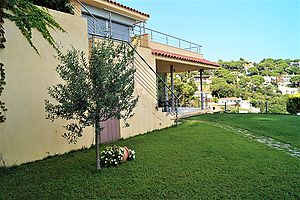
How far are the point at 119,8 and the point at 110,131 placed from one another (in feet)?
27.9

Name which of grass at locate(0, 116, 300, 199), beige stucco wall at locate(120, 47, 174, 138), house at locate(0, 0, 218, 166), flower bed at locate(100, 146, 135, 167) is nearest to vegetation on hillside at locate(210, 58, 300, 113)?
beige stucco wall at locate(120, 47, 174, 138)

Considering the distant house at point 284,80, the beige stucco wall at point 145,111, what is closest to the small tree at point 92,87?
the beige stucco wall at point 145,111

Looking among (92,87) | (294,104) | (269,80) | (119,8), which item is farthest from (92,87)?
(269,80)

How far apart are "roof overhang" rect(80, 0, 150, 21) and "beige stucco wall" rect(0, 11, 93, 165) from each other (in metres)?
5.75

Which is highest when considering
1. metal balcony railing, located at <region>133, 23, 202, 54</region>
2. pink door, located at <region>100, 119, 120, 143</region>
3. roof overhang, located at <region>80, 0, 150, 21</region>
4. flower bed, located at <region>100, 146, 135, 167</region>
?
roof overhang, located at <region>80, 0, 150, 21</region>

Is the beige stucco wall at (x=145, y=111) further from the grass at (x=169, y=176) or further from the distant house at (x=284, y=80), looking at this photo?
the distant house at (x=284, y=80)

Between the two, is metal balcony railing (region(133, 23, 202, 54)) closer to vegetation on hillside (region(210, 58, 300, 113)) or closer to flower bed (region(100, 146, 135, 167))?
vegetation on hillside (region(210, 58, 300, 113))

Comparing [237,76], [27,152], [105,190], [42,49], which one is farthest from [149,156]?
[237,76]

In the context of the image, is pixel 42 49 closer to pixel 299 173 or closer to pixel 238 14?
pixel 299 173

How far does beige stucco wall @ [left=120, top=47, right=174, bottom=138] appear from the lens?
10.3m

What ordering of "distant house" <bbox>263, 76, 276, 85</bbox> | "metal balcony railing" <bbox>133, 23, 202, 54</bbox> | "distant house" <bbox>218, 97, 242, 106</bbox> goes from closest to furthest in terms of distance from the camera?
1. "metal balcony railing" <bbox>133, 23, 202, 54</bbox>
2. "distant house" <bbox>218, 97, 242, 106</bbox>
3. "distant house" <bbox>263, 76, 276, 85</bbox>

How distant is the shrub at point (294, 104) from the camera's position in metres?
18.6

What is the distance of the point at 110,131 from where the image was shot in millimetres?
9250

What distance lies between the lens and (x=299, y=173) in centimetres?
572
